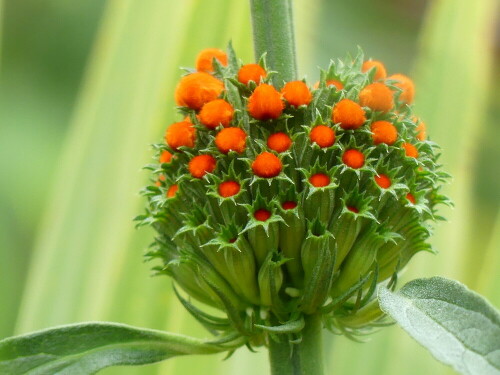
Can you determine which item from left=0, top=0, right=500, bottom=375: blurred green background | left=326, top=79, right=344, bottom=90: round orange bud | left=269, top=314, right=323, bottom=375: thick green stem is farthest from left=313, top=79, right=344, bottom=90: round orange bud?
left=0, top=0, right=500, bottom=375: blurred green background

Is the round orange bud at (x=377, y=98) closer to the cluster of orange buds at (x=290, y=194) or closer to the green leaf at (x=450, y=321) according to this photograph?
the cluster of orange buds at (x=290, y=194)

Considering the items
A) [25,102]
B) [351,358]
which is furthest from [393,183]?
[25,102]

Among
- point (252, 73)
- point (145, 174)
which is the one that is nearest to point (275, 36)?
point (252, 73)

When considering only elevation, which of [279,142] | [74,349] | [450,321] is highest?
[279,142]

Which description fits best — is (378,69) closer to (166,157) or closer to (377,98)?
(377,98)

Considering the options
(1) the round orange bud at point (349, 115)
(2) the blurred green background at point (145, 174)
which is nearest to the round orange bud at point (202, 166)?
(1) the round orange bud at point (349, 115)

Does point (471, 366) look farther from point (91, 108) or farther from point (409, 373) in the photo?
point (91, 108)

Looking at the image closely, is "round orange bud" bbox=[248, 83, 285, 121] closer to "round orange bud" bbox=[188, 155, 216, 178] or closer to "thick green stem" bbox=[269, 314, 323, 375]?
"round orange bud" bbox=[188, 155, 216, 178]
